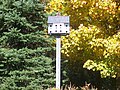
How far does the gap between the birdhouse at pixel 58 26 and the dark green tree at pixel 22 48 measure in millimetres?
1698

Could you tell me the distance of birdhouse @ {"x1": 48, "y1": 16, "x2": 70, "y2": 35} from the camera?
859cm

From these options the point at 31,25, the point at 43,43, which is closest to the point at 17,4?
the point at 31,25

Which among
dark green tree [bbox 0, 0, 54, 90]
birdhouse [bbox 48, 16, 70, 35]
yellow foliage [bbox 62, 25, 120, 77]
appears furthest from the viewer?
dark green tree [bbox 0, 0, 54, 90]

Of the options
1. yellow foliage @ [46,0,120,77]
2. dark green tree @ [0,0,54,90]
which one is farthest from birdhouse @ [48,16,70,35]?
dark green tree @ [0,0,54,90]

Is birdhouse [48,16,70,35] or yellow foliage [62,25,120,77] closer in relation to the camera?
birdhouse [48,16,70,35]

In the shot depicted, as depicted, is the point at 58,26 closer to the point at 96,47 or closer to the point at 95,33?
the point at 95,33

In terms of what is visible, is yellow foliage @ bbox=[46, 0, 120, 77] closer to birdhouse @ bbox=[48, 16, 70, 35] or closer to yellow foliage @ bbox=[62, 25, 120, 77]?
yellow foliage @ bbox=[62, 25, 120, 77]

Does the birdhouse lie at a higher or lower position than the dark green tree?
higher

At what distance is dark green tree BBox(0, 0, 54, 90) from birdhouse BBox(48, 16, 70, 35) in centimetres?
170

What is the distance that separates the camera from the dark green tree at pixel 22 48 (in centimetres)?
1012

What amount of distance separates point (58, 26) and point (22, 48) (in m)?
2.14

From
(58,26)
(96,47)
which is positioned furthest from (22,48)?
(96,47)

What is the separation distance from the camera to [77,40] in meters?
10.4

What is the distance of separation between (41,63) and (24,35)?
1052 mm
